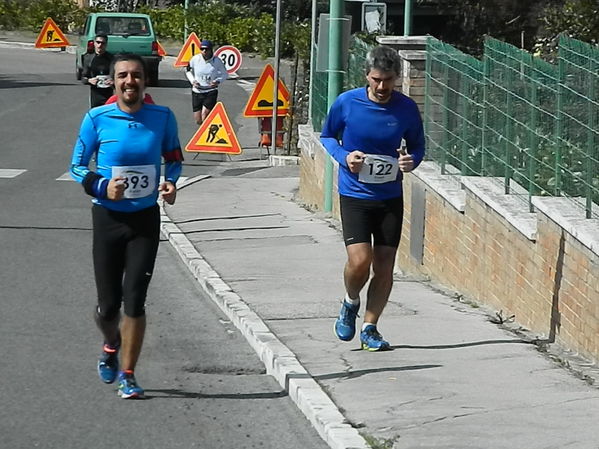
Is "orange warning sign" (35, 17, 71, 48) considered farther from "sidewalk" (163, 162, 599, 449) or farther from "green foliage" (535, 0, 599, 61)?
"sidewalk" (163, 162, 599, 449)

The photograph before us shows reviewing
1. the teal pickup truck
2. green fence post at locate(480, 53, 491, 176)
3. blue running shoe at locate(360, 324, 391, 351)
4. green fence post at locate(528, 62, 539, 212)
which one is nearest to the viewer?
blue running shoe at locate(360, 324, 391, 351)

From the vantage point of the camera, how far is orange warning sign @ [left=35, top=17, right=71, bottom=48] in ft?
162

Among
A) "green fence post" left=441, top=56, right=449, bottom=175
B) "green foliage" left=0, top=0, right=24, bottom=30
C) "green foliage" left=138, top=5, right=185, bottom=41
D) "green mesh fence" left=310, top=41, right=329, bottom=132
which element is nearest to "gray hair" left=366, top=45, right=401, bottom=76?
"green fence post" left=441, top=56, right=449, bottom=175

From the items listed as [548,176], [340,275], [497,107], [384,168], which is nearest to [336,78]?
[340,275]

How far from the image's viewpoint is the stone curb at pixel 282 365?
7.19m

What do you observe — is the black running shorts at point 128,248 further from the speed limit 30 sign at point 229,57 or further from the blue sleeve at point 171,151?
the speed limit 30 sign at point 229,57

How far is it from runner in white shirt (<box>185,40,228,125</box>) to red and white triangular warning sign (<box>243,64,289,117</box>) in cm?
239

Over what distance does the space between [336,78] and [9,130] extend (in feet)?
39.8

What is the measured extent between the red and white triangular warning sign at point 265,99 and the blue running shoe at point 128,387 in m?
15.7

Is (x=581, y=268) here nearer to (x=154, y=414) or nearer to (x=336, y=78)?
(x=154, y=414)

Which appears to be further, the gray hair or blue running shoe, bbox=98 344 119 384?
the gray hair

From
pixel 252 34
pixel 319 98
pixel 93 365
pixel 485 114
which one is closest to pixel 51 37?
pixel 252 34

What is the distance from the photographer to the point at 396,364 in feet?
28.8

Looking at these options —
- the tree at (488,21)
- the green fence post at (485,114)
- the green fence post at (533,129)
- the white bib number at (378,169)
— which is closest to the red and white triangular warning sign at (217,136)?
the green fence post at (485,114)
